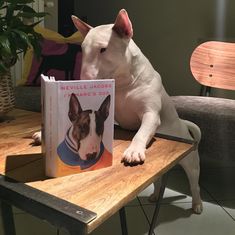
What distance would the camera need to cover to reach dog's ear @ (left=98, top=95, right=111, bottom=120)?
777 millimetres

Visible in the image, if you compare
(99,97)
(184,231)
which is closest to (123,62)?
(99,97)

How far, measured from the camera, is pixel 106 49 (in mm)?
949

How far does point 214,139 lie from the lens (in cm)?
160

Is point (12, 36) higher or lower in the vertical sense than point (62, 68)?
higher

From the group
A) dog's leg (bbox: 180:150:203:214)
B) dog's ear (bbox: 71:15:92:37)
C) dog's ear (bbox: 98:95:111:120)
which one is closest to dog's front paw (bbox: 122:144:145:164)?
dog's ear (bbox: 98:95:111:120)

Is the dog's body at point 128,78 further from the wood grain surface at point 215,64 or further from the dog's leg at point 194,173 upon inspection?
the wood grain surface at point 215,64

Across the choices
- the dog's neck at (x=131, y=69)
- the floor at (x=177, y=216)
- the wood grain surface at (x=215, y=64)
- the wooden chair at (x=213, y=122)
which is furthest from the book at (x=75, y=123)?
the wood grain surface at (x=215, y=64)

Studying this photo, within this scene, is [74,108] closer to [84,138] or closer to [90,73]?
[84,138]

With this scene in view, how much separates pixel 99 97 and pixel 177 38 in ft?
7.16

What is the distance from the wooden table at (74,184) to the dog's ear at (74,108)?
0.13 m

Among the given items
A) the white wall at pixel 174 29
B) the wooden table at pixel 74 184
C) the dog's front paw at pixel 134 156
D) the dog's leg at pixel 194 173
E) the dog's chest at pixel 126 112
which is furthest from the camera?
the white wall at pixel 174 29

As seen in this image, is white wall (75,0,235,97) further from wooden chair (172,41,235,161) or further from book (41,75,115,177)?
book (41,75,115,177)

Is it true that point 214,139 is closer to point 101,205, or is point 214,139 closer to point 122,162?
point 122,162

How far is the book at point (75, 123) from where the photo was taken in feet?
2.34
